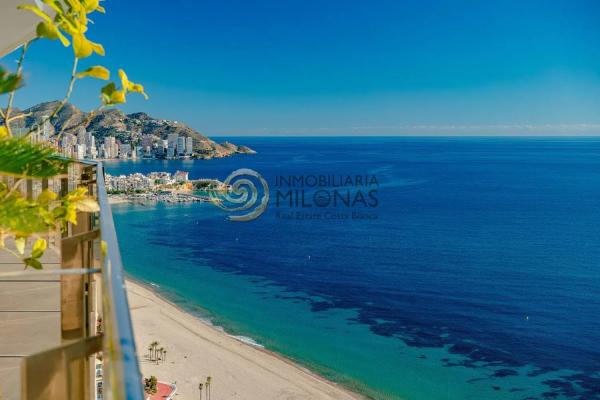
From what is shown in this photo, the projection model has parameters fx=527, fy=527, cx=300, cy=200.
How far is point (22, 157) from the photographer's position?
801mm

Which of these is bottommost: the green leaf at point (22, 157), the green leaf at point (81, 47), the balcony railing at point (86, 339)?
the balcony railing at point (86, 339)

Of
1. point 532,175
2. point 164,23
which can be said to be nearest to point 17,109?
point 532,175

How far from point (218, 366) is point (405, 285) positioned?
12.7 metres

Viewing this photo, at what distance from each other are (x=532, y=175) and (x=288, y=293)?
62.6m

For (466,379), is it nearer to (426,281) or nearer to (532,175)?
(426,281)

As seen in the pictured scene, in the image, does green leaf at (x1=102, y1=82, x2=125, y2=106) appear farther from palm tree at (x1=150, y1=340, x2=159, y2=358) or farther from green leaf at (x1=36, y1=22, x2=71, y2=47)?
palm tree at (x1=150, y1=340, x2=159, y2=358)

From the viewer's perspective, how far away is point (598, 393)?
17391 mm

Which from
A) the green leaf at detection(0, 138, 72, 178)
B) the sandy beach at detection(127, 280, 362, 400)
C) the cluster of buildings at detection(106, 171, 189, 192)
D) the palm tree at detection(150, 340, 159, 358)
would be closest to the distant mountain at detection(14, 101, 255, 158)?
the cluster of buildings at detection(106, 171, 189, 192)

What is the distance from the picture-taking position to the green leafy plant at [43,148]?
0.80 meters

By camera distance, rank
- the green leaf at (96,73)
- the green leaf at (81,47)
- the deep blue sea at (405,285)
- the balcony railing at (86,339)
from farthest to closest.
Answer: the deep blue sea at (405,285) < the green leaf at (96,73) < the green leaf at (81,47) < the balcony railing at (86,339)

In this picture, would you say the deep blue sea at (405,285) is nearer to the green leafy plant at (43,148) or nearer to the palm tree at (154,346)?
the palm tree at (154,346)

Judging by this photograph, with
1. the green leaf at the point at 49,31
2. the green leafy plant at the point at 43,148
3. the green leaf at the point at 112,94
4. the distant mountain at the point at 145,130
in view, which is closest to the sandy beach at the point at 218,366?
the green leafy plant at the point at 43,148

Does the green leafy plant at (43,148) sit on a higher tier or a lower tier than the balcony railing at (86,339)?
higher

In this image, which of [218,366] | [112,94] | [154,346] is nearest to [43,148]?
[112,94]
